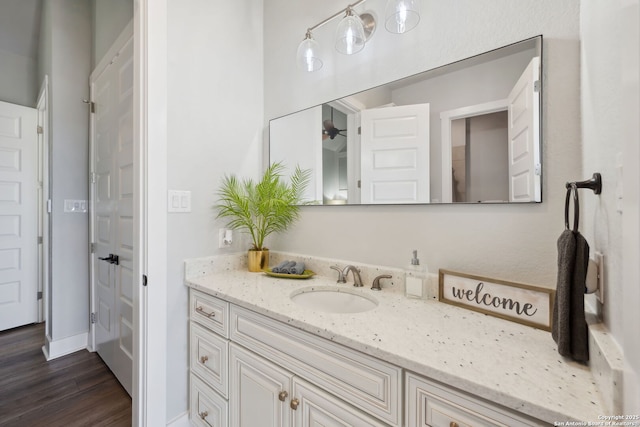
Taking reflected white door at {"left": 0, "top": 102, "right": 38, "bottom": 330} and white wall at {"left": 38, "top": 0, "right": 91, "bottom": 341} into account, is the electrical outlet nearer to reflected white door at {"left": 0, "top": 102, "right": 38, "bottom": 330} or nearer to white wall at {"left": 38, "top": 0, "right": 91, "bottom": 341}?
white wall at {"left": 38, "top": 0, "right": 91, "bottom": 341}

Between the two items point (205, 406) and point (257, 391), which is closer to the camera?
point (257, 391)

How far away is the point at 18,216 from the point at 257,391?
3.29m

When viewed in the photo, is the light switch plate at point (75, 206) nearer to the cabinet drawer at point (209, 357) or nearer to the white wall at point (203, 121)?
the white wall at point (203, 121)

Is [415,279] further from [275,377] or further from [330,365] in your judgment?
[275,377]

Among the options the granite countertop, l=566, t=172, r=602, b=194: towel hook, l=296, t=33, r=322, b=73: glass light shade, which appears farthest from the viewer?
l=296, t=33, r=322, b=73: glass light shade

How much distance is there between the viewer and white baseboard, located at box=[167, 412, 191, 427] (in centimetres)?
135

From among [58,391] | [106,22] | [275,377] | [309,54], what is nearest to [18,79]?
[106,22]

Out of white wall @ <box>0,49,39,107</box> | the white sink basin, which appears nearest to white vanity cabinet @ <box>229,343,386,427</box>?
the white sink basin

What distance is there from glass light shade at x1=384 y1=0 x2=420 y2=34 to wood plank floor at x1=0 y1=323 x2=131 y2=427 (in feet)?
8.14

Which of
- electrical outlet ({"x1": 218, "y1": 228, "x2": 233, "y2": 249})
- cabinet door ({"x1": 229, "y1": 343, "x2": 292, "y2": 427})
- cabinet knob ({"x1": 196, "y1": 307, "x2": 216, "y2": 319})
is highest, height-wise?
electrical outlet ({"x1": 218, "y1": 228, "x2": 233, "y2": 249})

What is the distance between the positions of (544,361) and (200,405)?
1472 mm

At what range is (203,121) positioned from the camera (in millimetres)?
1535

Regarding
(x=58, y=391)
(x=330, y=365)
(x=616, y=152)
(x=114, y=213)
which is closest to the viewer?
(x=616, y=152)

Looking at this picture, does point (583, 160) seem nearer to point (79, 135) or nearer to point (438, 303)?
point (438, 303)
